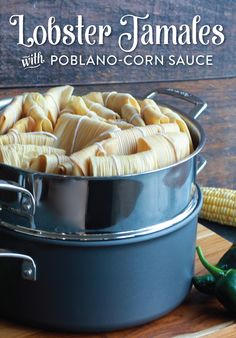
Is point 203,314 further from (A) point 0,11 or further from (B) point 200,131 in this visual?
(A) point 0,11

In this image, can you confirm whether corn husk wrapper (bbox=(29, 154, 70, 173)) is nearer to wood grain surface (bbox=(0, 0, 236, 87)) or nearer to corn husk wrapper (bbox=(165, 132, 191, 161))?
corn husk wrapper (bbox=(165, 132, 191, 161))

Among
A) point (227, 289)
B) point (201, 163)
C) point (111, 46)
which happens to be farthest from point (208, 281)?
point (111, 46)

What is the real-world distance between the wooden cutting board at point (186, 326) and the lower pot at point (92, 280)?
0.02m

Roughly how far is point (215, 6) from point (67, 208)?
2.75 ft

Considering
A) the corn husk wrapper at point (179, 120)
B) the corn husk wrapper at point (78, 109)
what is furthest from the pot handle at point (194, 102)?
the corn husk wrapper at point (78, 109)

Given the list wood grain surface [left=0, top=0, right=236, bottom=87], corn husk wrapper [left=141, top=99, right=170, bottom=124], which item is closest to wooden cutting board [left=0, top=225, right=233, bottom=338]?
corn husk wrapper [left=141, top=99, right=170, bottom=124]

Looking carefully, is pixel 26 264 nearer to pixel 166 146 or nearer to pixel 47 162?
pixel 47 162

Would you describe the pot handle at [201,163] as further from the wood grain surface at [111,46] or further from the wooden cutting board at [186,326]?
the wood grain surface at [111,46]

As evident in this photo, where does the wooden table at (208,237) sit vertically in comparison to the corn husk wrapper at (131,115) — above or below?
below

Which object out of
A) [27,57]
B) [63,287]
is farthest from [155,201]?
[27,57]

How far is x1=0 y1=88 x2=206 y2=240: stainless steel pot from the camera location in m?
0.70

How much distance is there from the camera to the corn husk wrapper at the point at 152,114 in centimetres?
86

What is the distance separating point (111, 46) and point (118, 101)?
40cm

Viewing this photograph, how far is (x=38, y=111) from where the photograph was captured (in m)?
0.86
